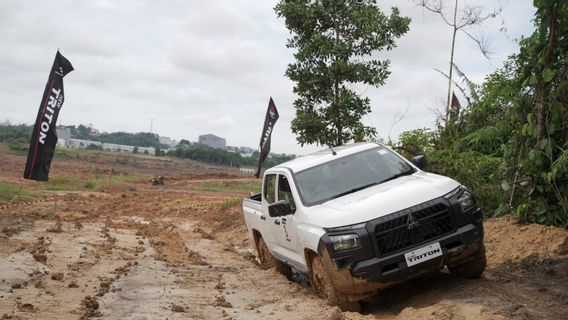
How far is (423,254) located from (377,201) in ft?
2.38

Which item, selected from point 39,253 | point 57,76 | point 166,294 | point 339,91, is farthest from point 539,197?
point 57,76

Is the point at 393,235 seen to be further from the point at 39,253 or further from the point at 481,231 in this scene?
the point at 39,253

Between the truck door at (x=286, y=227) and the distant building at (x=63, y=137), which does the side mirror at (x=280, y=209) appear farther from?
the distant building at (x=63, y=137)

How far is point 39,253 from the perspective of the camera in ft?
31.7

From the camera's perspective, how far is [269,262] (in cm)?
931

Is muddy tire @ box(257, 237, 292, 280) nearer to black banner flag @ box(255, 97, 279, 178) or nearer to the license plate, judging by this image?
the license plate

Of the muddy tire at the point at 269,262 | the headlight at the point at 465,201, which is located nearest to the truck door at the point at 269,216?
the muddy tire at the point at 269,262

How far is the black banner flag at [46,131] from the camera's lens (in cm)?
1642

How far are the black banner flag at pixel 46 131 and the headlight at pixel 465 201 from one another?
13.0 meters

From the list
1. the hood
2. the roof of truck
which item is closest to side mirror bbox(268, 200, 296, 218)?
the hood

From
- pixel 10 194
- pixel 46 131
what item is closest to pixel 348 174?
pixel 46 131

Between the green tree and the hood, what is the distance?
7149 mm

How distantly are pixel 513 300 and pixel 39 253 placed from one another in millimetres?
7260

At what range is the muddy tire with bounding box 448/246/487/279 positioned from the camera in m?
6.74
